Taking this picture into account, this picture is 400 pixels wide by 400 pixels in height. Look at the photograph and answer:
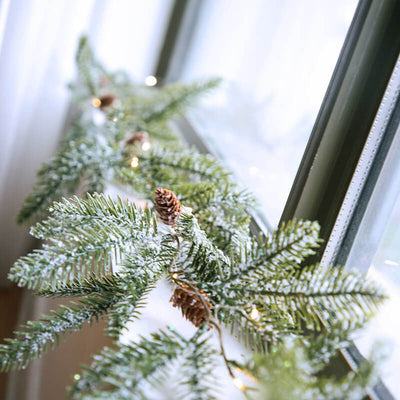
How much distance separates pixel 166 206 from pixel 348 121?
28 centimetres

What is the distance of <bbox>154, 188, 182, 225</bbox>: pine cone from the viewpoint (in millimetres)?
500

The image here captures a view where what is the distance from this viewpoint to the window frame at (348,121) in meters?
0.54

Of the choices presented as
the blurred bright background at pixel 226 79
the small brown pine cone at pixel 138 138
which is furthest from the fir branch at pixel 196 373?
the small brown pine cone at pixel 138 138

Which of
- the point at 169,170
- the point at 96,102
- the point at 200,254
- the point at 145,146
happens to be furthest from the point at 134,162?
the point at 96,102

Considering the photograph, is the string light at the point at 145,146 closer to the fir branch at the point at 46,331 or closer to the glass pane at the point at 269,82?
the glass pane at the point at 269,82

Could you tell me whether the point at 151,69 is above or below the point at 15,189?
above

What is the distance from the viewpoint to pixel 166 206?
0.50 m

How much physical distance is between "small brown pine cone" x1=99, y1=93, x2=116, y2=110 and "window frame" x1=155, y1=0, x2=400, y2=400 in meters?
0.65

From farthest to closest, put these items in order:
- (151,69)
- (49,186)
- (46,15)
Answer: (151,69) → (46,15) → (49,186)

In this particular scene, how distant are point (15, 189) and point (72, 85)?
0.37 m

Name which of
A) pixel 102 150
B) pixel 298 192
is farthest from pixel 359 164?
pixel 102 150

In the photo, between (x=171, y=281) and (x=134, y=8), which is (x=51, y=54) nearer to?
(x=134, y=8)

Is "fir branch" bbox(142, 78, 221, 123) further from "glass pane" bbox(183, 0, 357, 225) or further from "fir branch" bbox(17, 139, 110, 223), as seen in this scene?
"fir branch" bbox(17, 139, 110, 223)

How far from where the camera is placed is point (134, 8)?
1.35 m
